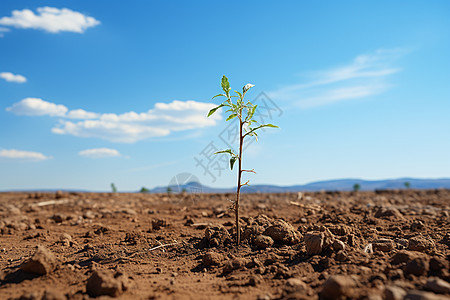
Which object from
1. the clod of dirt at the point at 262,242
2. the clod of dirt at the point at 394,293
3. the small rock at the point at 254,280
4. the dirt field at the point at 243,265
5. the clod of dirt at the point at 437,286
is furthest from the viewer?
the clod of dirt at the point at 262,242

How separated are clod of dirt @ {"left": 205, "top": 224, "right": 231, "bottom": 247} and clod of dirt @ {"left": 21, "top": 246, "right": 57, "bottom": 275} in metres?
2.26

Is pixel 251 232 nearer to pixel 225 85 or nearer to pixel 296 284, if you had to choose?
pixel 296 284

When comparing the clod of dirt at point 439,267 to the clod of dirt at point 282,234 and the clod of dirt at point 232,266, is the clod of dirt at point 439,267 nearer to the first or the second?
the clod of dirt at point 282,234

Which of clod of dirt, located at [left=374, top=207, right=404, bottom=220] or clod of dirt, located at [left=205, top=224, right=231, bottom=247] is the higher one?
clod of dirt, located at [left=374, top=207, right=404, bottom=220]

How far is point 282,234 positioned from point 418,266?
204 centimetres

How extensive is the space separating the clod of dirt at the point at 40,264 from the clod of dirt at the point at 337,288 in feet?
10.7

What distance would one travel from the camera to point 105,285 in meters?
3.35

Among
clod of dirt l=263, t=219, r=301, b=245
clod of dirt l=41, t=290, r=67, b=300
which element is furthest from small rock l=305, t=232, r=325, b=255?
clod of dirt l=41, t=290, r=67, b=300

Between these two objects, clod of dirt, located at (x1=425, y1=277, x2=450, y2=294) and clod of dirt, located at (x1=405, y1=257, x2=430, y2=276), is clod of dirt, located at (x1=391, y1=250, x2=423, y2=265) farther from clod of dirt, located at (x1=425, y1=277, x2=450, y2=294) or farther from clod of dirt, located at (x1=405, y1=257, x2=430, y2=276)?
clod of dirt, located at (x1=425, y1=277, x2=450, y2=294)

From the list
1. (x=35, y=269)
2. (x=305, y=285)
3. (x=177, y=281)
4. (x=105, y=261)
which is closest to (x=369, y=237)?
(x=305, y=285)

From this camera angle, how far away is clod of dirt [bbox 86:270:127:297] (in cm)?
335

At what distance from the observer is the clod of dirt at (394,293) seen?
2750 mm

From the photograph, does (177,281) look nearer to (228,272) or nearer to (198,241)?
(228,272)

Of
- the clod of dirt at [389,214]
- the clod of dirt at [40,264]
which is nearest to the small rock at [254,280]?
the clod of dirt at [40,264]
